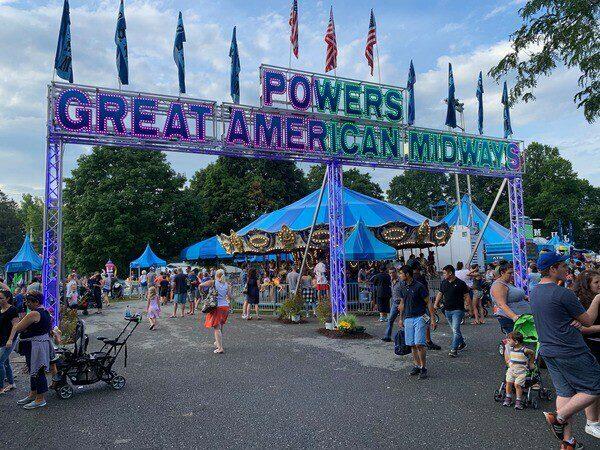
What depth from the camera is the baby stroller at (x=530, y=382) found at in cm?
556

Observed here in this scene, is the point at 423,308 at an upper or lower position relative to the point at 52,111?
lower

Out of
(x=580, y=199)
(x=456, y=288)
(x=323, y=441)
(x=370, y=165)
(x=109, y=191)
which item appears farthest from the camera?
(x=580, y=199)

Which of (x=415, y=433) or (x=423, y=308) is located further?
(x=423, y=308)

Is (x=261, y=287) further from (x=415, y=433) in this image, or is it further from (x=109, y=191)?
(x=109, y=191)

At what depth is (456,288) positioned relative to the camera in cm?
842

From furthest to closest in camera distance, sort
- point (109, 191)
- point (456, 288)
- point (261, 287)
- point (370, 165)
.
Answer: point (109, 191)
point (261, 287)
point (370, 165)
point (456, 288)

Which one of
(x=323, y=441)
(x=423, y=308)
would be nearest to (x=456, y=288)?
(x=423, y=308)

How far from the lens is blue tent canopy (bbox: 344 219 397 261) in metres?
16.6

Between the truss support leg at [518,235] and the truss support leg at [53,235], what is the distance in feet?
45.5

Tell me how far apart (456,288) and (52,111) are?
9220 mm

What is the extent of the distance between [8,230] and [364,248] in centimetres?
5876

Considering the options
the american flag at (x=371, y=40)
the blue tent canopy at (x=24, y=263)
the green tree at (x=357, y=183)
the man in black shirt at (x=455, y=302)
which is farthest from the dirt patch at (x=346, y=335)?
the green tree at (x=357, y=183)

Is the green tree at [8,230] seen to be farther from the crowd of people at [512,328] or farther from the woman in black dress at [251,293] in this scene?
the crowd of people at [512,328]

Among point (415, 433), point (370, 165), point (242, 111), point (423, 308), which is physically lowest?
point (415, 433)
